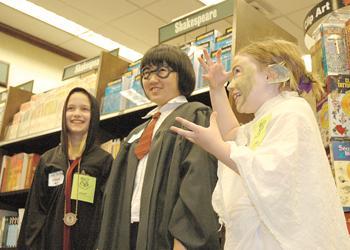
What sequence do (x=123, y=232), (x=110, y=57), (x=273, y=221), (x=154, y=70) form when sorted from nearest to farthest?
(x=273, y=221) → (x=123, y=232) → (x=154, y=70) → (x=110, y=57)

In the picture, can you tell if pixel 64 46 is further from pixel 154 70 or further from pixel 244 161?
pixel 244 161

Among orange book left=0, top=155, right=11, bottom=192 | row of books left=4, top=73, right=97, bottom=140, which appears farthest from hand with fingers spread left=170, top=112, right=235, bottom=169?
orange book left=0, top=155, right=11, bottom=192

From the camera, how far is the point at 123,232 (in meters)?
1.54

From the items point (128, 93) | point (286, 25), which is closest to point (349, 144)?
point (128, 93)

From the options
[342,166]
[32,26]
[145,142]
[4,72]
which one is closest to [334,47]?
[342,166]

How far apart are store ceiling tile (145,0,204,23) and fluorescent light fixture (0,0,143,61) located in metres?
0.91

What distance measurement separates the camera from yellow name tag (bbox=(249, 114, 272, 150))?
1.14m

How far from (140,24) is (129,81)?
2238 millimetres

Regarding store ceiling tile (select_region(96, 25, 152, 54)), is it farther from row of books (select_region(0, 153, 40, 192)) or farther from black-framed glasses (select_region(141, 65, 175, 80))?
black-framed glasses (select_region(141, 65, 175, 80))

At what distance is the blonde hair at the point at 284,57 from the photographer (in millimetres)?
1279

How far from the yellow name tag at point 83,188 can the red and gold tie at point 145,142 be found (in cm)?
50

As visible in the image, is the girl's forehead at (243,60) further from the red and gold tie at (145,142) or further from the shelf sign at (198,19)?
the shelf sign at (198,19)

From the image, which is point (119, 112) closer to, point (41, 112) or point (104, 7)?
point (41, 112)

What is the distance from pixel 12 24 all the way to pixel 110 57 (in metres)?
2.63
